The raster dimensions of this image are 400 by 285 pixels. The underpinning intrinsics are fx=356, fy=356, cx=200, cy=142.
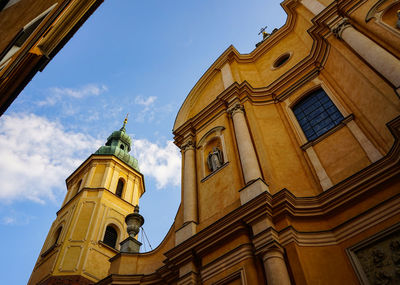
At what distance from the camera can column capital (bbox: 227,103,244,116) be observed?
10266 millimetres

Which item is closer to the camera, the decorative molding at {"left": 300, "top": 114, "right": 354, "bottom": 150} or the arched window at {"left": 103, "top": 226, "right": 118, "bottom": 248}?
the decorative molding at {"left": 300, "top": 114, "right": 354, "bottom": 150}

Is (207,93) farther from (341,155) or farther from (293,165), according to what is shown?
(341,155)

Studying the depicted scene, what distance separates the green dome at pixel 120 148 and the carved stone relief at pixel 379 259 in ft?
53.7

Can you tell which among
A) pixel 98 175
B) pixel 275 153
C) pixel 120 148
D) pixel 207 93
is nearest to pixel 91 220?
pixel 98 175

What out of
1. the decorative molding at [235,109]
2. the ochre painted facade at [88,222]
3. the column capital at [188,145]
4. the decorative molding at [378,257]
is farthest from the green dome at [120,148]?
the decorative molding at [378,257]

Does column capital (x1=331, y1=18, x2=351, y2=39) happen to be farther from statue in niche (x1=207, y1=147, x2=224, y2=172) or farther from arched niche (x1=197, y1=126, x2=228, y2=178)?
statue in niche (x1=207, y1=147, x2=224, y2=172)

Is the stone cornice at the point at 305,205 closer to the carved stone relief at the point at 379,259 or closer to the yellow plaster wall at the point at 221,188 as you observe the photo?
the carved stone relief at the point at 379,259

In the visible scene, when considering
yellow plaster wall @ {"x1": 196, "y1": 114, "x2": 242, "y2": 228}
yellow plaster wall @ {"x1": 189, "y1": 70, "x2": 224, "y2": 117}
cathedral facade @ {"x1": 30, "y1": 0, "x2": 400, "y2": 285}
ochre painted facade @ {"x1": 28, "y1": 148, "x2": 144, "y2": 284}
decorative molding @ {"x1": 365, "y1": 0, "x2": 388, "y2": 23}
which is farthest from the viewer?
ochre painted facade @ {"x1": 28, "y1": 148, "x2": 144, "y2": 284}

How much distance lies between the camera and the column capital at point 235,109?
33.7 ft

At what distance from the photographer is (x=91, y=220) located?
52.4ft

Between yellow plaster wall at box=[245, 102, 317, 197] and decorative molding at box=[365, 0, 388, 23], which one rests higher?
decorative molding at box=[365, 0, 388, 23]

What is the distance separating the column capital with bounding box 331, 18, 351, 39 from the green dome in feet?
46.7

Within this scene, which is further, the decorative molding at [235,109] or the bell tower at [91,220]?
the bell tower at [91,220]

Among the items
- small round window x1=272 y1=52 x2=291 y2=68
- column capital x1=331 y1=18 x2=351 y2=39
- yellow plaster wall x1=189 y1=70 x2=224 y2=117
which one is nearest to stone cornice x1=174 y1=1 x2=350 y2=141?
column capital x1=331 y1=18 x2=351 y2=39
